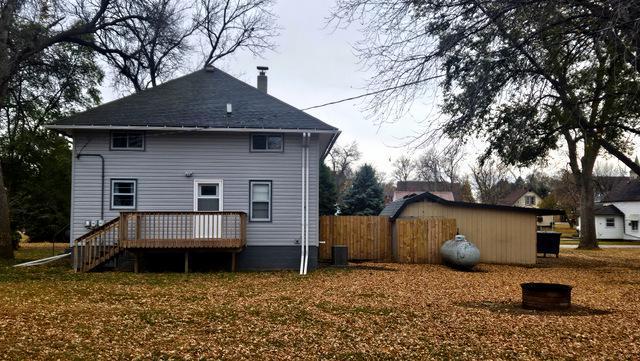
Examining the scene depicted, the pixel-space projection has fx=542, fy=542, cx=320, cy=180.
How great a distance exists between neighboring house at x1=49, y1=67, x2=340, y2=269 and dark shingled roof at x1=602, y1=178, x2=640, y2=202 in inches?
1629

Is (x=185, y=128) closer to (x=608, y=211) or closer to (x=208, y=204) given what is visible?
(x=208, y=204)

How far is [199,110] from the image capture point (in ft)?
58.6

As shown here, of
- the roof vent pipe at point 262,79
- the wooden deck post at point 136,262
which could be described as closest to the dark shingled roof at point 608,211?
the roof vent pipe at point 262,79

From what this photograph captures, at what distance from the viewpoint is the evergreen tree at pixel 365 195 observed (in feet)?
115

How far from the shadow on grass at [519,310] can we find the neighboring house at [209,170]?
748cm

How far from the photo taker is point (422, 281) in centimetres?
1445

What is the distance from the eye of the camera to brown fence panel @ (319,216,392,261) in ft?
66.5

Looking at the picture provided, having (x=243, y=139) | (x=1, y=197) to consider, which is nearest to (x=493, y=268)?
(x=243, y=139)

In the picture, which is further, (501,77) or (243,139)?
(243,139)

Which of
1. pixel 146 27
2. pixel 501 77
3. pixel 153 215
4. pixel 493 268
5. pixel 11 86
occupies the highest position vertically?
pixel 146 27

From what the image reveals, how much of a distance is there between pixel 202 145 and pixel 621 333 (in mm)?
12926

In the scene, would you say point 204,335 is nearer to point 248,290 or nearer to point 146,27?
point 248,290

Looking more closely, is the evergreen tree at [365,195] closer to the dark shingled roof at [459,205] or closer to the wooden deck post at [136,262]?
the dark shingled roof at [459,205]

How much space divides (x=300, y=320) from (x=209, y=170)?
377 inches
